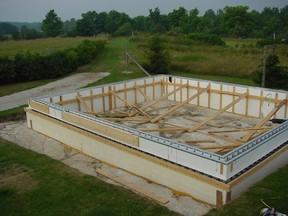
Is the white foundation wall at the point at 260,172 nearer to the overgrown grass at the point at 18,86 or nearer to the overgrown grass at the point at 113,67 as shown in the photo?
the overgrown grass at the point at 113,67

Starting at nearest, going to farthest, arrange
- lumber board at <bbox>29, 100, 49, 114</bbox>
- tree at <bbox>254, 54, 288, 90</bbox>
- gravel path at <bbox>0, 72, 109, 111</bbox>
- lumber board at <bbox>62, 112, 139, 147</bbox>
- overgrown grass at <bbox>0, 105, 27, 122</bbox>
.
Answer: lumber board at <bbox>62, 112, 139, 147</bbox> < lumber board at <bbox>29, 100, 49, 114</bbox> < overgrown grass at <bbox>0, 105, 27, 122</bbox> < gravel path at <bbox>0, 72, 109, 111</bbox> < tree at <bbox>254, 54, 288, 90</bbox>

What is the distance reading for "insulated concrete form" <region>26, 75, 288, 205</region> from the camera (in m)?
7.28

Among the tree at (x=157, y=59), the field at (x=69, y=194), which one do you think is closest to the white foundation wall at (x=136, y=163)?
the field at (x=69, y=194)

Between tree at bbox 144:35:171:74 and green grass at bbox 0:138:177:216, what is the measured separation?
12.7 m

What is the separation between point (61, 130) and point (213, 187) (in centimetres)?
588

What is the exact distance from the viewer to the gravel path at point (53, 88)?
53.0 ft

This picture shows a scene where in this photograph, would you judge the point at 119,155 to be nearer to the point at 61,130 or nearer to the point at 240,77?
the point at 61,130

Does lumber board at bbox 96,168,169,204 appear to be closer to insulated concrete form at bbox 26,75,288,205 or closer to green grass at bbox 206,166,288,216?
insulated concrete form at bbox 26,75,288,205

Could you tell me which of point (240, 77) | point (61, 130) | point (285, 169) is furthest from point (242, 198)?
point (240, 77)

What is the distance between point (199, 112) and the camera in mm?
14406

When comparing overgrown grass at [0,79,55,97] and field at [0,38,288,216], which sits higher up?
overgrown grass at [0,79,55,97]

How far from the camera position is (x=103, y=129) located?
380 inches

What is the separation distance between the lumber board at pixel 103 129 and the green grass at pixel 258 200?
2892mm

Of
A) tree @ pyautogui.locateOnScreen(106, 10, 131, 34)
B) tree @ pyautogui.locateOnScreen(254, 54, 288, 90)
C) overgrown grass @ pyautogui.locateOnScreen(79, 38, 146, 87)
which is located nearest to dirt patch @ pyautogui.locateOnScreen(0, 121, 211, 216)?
overgrown grass @ pyautogui.locateOnScreen(79, 38, 146, 87)
